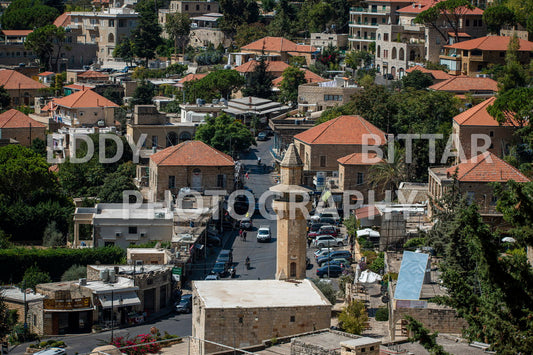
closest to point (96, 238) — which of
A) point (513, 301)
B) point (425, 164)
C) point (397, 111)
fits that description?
point (425, 164)

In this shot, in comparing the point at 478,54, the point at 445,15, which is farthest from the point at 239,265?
the point at 445,15

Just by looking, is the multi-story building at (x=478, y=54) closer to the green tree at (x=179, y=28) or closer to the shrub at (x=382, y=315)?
the green tree at (x=179, y=28)

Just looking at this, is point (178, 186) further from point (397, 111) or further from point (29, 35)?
point (29, 35)

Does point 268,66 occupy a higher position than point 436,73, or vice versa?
point 268,66

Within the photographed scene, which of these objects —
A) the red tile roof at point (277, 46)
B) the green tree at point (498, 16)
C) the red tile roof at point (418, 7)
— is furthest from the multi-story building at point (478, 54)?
the red tile roof at point (277, 46)

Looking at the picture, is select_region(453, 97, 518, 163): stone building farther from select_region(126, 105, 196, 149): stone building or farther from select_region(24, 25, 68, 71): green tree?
select_region(24, 25, 68, 71): green tree

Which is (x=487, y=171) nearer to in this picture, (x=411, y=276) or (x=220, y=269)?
(x=220, y=269)
